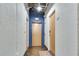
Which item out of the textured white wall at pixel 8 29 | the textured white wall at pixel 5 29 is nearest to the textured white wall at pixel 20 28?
the textured white wall at pixel 8 29

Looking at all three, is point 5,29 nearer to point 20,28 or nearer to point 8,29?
point 8,29

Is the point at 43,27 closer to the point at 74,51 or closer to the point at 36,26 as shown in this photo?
the point at 36,26

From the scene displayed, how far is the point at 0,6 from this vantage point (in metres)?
2.03

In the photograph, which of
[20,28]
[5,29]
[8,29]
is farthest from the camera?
[20,28]

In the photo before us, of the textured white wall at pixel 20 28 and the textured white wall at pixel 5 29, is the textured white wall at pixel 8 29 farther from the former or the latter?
the textured white wall at pixel 20 28

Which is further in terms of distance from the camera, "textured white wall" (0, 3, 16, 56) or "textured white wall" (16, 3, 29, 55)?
"textured white wall" (16, 3, 29, 55)

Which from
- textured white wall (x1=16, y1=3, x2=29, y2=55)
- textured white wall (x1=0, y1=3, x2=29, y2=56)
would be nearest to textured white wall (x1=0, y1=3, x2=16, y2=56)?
textured white wall (x1=0, y1=3, x2=29, y2=56)

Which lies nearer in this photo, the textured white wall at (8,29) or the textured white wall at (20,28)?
the textured white wall at (8,29)

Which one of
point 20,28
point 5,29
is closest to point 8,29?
point 5,29

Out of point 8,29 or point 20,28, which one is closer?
point 8,29

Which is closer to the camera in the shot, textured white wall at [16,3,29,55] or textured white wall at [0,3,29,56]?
textured white wall at [0,3,29,56]

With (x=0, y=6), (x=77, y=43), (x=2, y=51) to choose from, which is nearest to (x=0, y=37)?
(x=2, y=51)

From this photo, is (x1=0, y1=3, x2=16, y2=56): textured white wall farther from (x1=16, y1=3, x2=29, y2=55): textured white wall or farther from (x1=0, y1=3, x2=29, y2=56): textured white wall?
(x1=16, y1=3, x2=29, y2=55): textured white wall

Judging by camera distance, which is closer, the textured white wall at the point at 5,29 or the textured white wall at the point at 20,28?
the textured white wall at the point at 5,29
